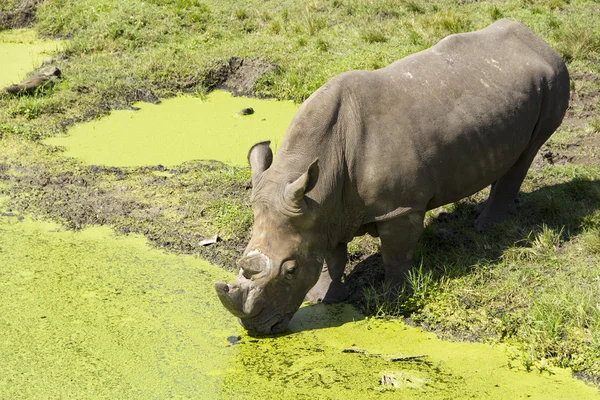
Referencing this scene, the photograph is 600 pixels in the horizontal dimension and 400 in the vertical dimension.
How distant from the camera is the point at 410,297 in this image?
19.7ft

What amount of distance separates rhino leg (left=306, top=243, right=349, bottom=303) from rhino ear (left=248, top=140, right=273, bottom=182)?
0.88 meters

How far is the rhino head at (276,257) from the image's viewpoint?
534cm

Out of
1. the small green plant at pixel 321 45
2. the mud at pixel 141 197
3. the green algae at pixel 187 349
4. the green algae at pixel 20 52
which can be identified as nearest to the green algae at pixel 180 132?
the mud at pixel 141 197

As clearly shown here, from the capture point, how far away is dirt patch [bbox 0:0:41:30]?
13867mm

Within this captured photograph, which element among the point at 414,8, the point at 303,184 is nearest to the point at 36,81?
the point at 414,8

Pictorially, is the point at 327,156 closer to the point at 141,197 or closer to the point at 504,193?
the point at 504,193

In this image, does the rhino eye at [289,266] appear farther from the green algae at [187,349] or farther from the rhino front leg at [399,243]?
the rhino front leg at [399,243]

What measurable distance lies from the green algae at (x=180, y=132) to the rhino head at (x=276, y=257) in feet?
10.6

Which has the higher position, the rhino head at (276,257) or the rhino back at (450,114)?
the rhino back at (450,114)

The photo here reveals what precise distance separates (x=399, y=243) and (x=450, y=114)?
0.99 m

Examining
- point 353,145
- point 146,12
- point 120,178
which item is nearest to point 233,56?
point 146,12

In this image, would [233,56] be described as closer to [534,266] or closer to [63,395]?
[534,266]

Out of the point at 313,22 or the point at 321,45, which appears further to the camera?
the point at 313,22

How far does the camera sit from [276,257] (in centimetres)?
540
